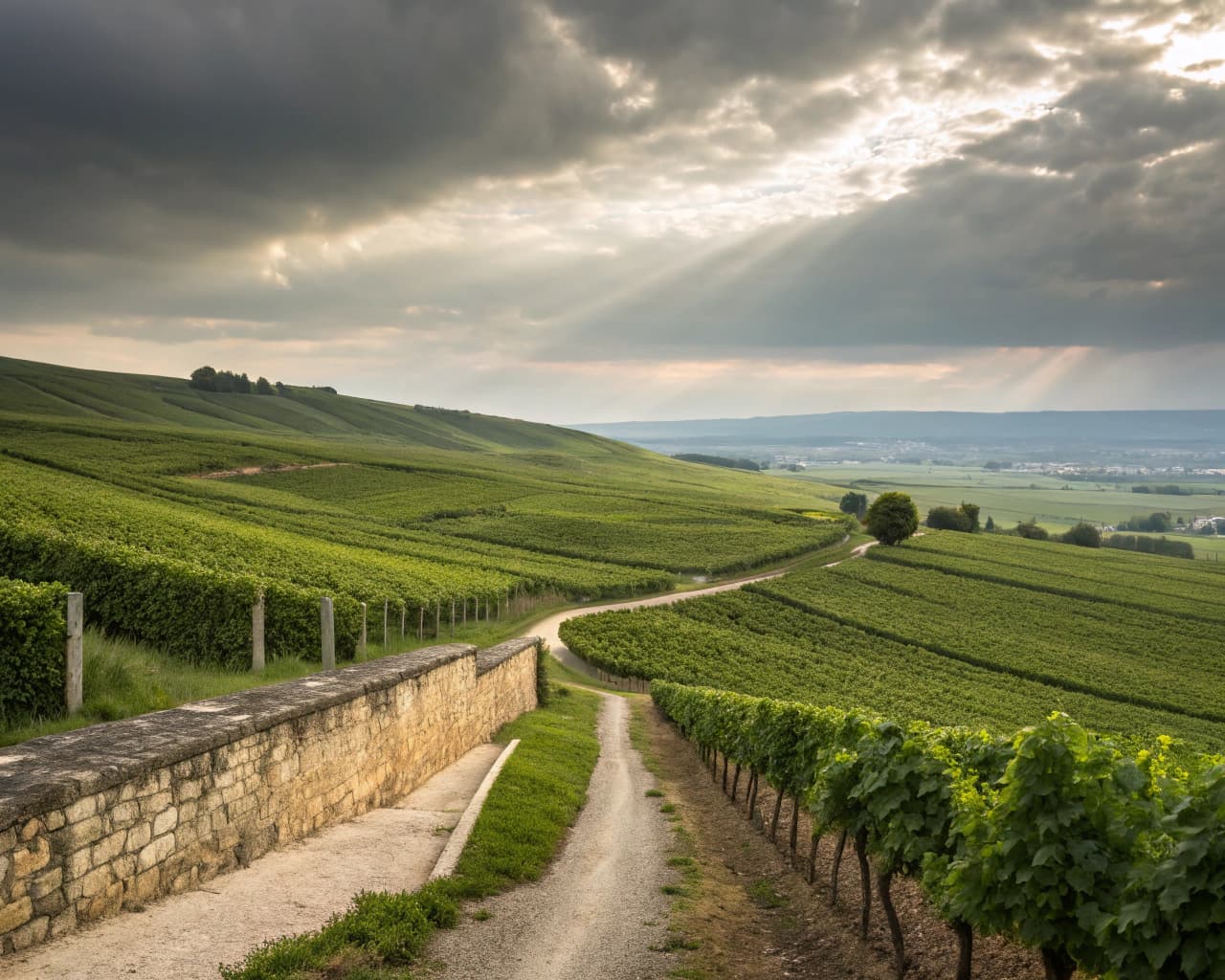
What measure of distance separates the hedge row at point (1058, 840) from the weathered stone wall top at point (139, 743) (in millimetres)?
6773

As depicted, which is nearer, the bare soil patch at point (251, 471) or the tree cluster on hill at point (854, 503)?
the bare soil patch at point (251, 471)

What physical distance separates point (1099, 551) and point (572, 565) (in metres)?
82.7

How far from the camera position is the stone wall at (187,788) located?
654cm

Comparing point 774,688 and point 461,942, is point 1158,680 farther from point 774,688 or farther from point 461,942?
point 461,942

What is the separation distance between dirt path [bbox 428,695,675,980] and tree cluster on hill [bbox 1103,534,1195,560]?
159 m

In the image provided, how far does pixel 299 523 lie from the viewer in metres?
61.2

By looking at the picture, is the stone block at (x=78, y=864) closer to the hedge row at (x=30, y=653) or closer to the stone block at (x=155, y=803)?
the stone block at (x=155, y=803)

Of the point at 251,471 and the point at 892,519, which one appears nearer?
the point at 251,471

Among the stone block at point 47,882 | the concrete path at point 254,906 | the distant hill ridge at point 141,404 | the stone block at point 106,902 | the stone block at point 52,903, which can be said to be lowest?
the concrete path at point 254,906

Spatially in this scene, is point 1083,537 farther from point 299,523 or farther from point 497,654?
point 497,654

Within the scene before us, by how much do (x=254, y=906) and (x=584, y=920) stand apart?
11.7ft

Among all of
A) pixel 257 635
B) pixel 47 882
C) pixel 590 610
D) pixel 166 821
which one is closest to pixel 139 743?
pixel 166 821

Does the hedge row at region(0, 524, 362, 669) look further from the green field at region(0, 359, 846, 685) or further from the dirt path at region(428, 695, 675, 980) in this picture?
the dirt path at region(428, 695, 675, 980)

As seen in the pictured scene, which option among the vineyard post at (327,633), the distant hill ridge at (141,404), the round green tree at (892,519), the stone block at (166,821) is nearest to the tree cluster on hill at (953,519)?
the round green tree at (892,519)
